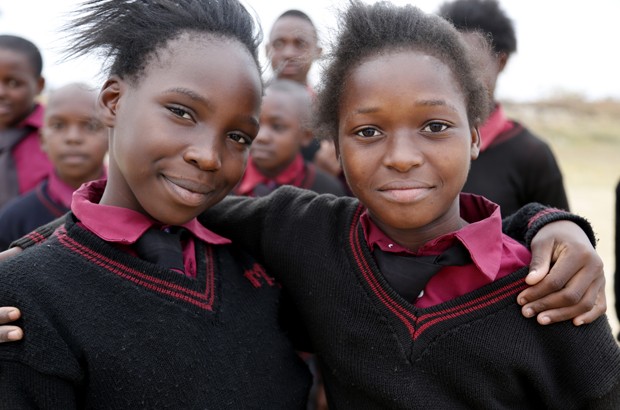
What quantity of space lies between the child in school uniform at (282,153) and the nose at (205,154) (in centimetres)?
153

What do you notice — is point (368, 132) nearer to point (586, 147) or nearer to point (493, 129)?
point (493, 129)

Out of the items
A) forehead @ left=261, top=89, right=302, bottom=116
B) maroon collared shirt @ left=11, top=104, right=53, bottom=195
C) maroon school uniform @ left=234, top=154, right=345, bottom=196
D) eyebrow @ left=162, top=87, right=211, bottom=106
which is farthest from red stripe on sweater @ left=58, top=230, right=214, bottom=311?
forehead @ left=261, top=89, right=302, bottom=116

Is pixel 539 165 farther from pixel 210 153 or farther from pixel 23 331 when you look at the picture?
pixel 23 331

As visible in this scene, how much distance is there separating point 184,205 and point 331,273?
403mm

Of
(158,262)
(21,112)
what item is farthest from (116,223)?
(21,112)

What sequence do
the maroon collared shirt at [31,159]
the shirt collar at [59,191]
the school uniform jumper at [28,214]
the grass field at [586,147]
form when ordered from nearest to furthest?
the school uniform jumper at [28,214], the shirt collar at [59,191], the maroon collared shirt at [31,159], the grass field at [586,147]

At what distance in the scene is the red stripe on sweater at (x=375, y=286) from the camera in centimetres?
138

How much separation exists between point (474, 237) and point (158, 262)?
2.41 ft

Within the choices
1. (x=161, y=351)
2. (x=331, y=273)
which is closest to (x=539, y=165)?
(x=331, y=273)

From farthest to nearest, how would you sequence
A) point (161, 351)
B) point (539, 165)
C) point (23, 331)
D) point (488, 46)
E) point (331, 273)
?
1. point (539, 165)
2. point (488, 46)
3. point (331, 273)
4. point (161, 351)
5. point (23, 331)

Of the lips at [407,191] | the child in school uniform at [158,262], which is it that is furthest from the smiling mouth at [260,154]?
the lips at [407,191]

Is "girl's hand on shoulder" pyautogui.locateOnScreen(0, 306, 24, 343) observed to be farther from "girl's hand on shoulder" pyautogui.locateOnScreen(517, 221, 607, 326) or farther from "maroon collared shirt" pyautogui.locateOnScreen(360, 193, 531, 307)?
"girl's hand on shoulder" pyautogui.locateOnScreen(517, 221, 607, 326)

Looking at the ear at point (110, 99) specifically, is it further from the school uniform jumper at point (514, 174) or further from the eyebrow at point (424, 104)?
the school uniform jumper at point (514, 174)

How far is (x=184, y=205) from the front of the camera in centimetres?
137
